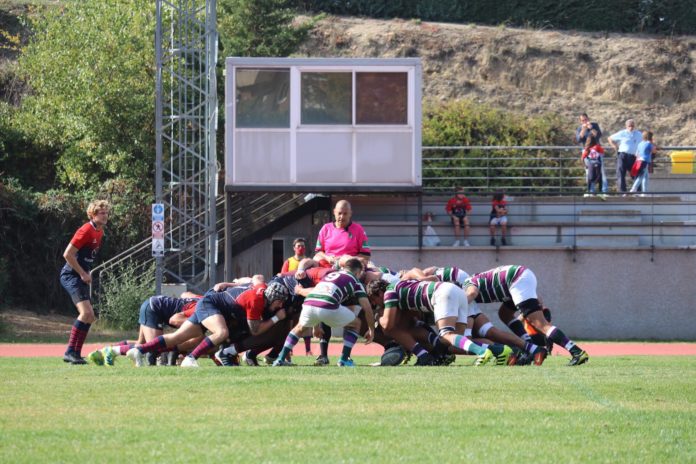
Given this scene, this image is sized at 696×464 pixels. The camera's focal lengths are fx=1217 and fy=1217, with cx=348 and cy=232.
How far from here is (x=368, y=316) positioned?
14.2 m

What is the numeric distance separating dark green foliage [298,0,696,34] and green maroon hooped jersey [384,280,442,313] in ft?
131

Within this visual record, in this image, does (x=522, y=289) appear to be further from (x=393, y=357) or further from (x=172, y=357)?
(x=172, y=357)

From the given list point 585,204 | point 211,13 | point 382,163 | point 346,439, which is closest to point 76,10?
point 211,13

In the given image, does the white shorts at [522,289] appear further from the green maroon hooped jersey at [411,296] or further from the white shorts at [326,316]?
the white shorts at [326,316]

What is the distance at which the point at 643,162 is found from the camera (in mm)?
30250

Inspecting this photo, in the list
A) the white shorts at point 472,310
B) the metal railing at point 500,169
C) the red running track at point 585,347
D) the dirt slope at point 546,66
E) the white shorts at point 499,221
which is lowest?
the red running track at point 585,347

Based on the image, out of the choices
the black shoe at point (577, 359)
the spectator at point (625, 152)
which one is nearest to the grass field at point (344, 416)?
the black shoe at point (577, 359)

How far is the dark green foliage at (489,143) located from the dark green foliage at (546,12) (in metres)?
10.3

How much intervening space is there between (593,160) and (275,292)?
1744 cm

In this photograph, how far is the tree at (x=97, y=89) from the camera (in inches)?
1324

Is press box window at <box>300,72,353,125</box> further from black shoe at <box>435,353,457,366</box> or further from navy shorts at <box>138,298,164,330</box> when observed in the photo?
navy shorts at <box>138,298,164,330</box>

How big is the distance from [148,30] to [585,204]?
13651 mm

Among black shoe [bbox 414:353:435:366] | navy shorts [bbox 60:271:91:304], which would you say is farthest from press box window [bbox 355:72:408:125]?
navy shorts [bbox 60:271:91:304]

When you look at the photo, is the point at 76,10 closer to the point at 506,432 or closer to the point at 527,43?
the point at 527,43
